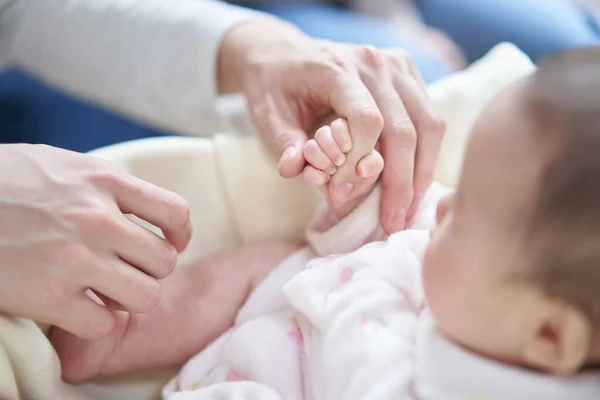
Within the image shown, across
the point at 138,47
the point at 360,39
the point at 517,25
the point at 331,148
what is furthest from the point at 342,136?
the point at 517,25

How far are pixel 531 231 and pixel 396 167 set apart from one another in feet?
0.86

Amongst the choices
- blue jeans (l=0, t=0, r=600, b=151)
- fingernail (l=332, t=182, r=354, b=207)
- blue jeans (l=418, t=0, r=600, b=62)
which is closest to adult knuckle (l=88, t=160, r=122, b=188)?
fingernail (l=332, t=182, r=354, b=207)

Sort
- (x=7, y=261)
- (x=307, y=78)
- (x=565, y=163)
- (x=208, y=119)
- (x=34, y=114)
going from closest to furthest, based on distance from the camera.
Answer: (x=565, y=163) → (x=7, y=261) → (x=307, y=78) → (x=208, y=119) → (x=34, y=114)

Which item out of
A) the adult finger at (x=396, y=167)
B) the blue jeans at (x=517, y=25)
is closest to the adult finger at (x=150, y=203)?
the adult finger at (x=396, y=167)

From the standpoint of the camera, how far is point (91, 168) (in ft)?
1.99

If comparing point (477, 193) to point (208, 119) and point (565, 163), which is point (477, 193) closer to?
point (565, 163)

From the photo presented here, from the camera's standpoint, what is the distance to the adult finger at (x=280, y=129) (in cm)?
68

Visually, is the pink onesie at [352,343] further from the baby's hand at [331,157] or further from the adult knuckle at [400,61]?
the adult knuckle at [400,61]

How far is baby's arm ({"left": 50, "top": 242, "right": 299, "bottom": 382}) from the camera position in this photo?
2.17ft

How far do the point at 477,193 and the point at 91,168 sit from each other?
34 cm

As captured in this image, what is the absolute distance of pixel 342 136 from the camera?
2.19ft

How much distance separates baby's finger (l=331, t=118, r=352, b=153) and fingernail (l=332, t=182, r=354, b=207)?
42 millimetres

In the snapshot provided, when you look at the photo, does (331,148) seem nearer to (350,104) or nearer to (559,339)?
(350,104)

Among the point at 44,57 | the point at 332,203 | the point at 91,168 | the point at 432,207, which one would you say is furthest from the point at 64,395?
the point at 44,57
